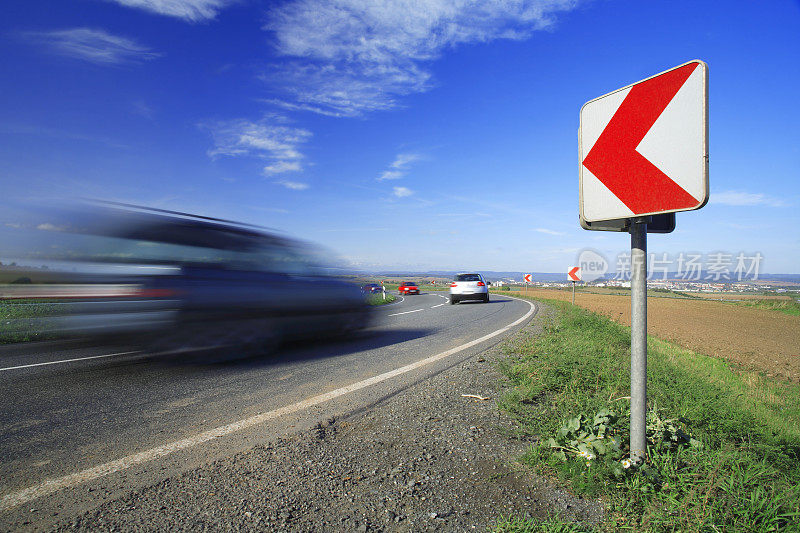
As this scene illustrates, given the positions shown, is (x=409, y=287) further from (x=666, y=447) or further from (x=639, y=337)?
(x=639, y=337)

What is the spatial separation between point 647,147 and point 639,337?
1.03 metres

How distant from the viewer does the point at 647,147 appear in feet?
7.59

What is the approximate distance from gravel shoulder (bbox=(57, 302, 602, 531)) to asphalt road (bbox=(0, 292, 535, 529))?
0.24 metres

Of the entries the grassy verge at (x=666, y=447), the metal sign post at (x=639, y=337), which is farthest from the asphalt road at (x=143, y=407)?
the metal sign post at (x=639, y=337)

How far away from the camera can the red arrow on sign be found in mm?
2209

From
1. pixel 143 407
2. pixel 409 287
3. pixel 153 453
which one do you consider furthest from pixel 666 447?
pixel 409 287

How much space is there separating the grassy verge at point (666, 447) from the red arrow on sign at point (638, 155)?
135cm

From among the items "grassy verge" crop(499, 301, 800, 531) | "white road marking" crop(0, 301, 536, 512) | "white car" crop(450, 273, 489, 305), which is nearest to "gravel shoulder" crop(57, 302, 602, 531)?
"grassy verge" crop(499, 301, 800, 531)

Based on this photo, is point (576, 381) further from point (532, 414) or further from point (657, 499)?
point (657, 499)

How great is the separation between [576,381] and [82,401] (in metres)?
4.68

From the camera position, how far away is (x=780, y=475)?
2.38 m

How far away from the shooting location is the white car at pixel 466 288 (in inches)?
832

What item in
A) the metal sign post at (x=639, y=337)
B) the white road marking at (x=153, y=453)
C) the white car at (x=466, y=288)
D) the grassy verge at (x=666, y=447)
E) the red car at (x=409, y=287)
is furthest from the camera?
the red car at (x=409, y=287)

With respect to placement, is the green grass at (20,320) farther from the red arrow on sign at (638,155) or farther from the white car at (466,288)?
the white car at (466,288)
